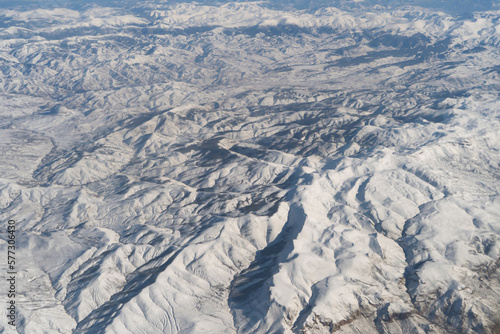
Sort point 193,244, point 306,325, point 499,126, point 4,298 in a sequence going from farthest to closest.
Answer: point 499,126 → point 193,244 → point 4,298 → point 306,325

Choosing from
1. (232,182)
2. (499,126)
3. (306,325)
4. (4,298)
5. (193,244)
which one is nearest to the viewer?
(306,325)

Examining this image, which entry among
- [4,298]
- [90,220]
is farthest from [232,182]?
[4,298]

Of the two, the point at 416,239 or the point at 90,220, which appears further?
the point at 90,220

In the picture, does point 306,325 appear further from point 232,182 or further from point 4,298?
point 232,182

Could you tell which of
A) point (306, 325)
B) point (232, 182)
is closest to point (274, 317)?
point (306, 325)

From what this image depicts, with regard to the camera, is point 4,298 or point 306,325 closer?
point 306,325

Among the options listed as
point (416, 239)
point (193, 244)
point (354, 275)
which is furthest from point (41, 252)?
point (416, 239)

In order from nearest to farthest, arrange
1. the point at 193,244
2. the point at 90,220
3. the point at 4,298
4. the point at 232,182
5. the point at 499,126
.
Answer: the point at 4,298 → the point at 193,244 → the point at 90,220 → the point at 232,182 → the point at 499,126

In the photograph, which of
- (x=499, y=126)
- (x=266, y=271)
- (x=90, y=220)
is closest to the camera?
(x=266, y=271)

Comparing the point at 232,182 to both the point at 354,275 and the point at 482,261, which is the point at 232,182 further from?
the point at 482,261
